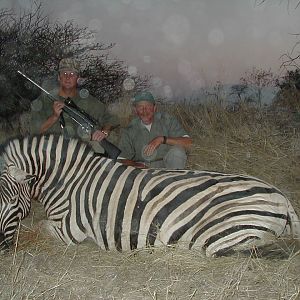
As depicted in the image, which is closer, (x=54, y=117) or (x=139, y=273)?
(x=139, y=273)

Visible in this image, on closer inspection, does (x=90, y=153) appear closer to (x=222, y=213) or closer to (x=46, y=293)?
(x=222, y=213)

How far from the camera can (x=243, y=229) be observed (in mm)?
2809

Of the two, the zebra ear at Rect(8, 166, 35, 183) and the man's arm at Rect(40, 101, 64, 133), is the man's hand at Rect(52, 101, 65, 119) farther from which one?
the zebra ear at Rect(8, 166, 35, 183)

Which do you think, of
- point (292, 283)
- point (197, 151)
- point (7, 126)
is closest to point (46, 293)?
point (292, 283)

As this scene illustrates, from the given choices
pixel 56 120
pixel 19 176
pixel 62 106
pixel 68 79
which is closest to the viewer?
pixel 19 176

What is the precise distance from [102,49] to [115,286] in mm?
6683

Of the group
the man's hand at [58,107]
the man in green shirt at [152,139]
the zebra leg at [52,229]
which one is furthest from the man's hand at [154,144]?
the zebra leg at [52,229]

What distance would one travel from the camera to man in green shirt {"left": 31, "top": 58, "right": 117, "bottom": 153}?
A: 4.26 m

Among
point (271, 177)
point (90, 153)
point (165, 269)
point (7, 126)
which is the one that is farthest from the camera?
point (7, 126)

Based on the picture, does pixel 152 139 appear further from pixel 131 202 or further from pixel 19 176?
pixel 19 176

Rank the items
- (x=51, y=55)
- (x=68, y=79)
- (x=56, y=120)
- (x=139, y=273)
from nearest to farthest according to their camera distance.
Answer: (x=139, y=273) → (x=56, y=120) → (x=68, y=79) → (x=51, y=55)

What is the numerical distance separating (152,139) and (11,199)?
51.6 inches

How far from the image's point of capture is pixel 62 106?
13.6 ft

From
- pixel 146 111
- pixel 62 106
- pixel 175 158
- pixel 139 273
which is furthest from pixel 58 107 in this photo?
pixel 139 273
